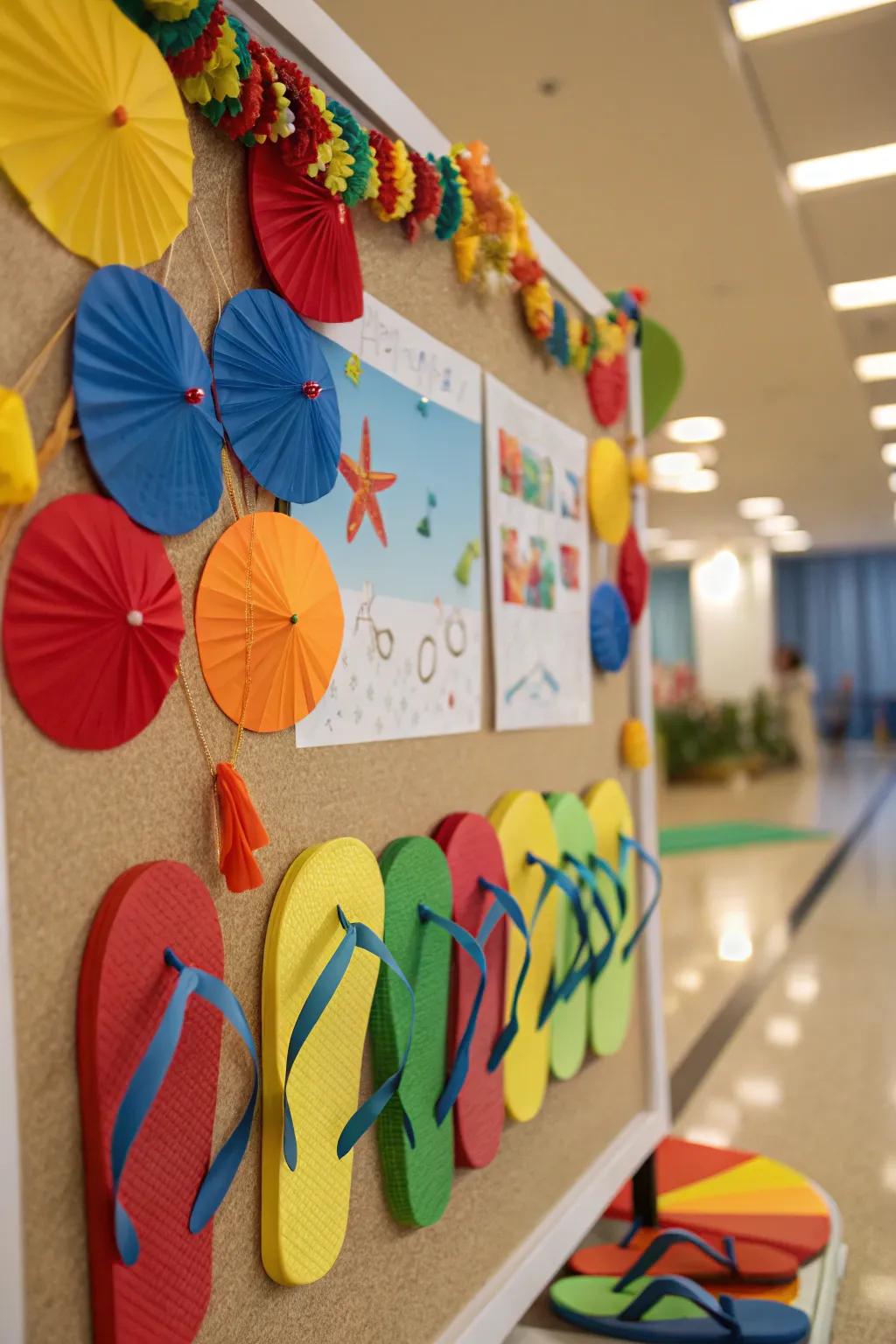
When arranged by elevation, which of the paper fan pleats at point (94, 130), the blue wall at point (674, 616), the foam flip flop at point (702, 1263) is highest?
the blue wall at point (674, 616)

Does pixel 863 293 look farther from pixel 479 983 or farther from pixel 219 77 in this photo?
pixel 219 77

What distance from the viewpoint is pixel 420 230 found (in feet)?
3.41

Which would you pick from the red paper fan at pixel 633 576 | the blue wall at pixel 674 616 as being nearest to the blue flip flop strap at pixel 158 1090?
the red paper fan at pixel 633 576

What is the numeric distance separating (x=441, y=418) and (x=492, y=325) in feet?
0.67

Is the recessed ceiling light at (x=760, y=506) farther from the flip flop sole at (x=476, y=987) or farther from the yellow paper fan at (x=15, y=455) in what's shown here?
the yellow paper fan at (x=15, y=455)

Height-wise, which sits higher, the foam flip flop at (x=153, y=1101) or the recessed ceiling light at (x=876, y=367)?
the recessed ceiling light at (x=876, y=367)

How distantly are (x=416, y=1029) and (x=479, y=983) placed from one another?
Result: 120mm

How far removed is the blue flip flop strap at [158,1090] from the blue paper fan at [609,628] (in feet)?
2.90

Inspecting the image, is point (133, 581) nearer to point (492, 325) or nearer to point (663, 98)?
point (492, 325)

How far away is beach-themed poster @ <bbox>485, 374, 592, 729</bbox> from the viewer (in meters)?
1.19

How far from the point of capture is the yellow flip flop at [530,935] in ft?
3.87

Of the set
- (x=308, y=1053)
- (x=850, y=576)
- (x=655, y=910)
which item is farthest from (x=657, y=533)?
(x=308, y=1053)

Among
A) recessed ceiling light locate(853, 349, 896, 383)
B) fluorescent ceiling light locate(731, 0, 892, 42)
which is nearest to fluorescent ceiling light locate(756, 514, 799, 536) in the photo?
recessed ceiling light locate(853, 349, 896, 383)

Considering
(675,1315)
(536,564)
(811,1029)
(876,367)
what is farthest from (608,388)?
(876,367)
